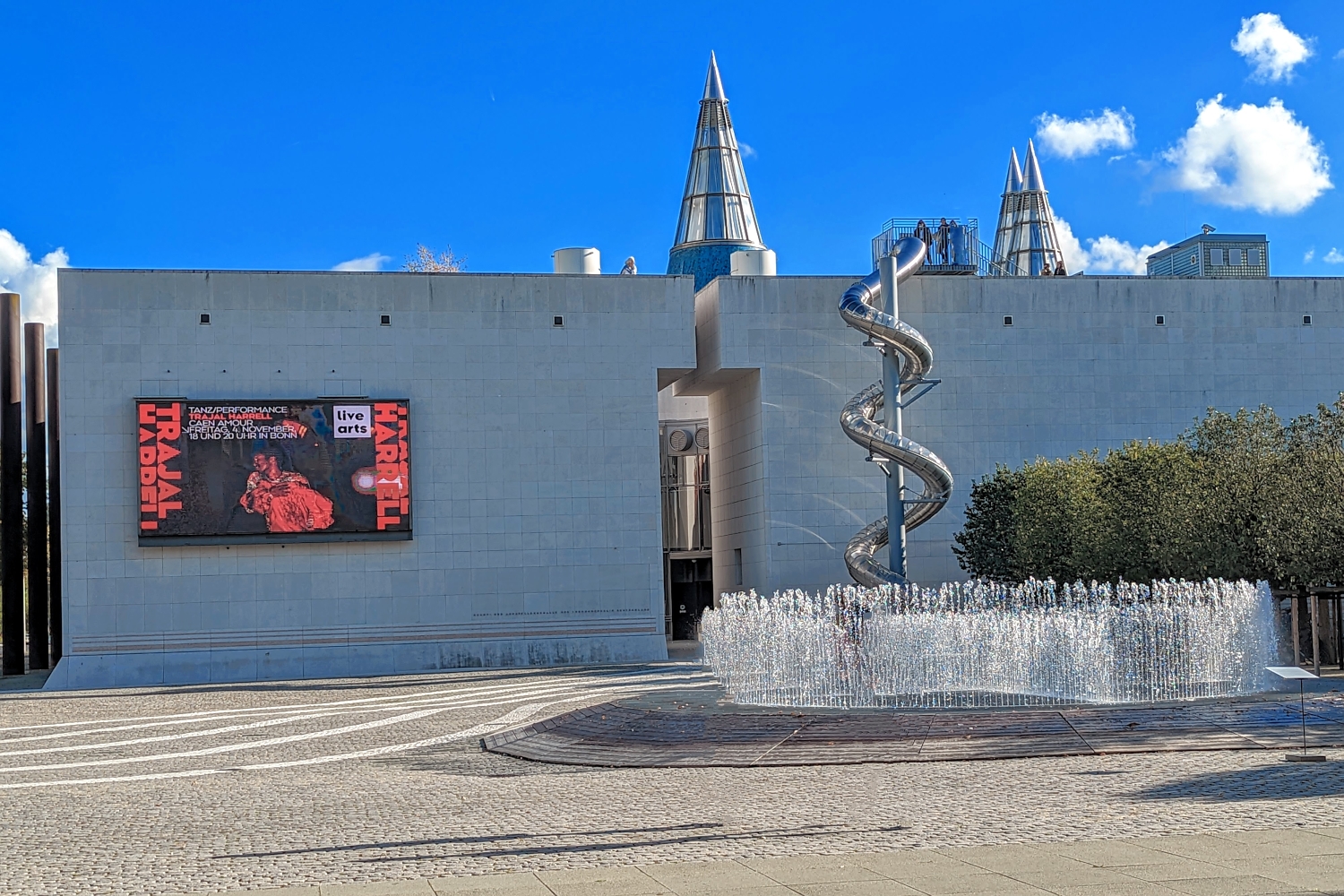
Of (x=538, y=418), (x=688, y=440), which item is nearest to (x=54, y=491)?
(x=538, y=418)

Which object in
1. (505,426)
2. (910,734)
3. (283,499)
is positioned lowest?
(910,734)

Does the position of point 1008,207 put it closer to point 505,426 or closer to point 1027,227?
point 1027,227

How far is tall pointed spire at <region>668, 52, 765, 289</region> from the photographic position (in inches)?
1917

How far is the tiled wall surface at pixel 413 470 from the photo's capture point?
29.7 metres

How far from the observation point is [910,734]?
14.3 m

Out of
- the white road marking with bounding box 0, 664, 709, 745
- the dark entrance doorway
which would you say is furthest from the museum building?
the dark entrance doorway

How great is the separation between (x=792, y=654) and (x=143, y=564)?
52.1 feet

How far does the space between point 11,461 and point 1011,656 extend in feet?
79.7

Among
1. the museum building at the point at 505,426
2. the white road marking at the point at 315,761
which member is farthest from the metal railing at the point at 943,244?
the white road marking at the point at 315,761

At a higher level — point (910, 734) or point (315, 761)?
point (910, 734)

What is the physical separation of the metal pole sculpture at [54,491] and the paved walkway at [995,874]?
27344 mm

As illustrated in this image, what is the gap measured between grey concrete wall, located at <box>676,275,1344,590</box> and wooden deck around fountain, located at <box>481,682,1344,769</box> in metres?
16.3

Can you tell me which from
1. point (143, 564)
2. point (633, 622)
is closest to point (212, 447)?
point (143, 564)

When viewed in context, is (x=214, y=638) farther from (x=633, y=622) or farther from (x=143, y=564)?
(x=633, y=622)
